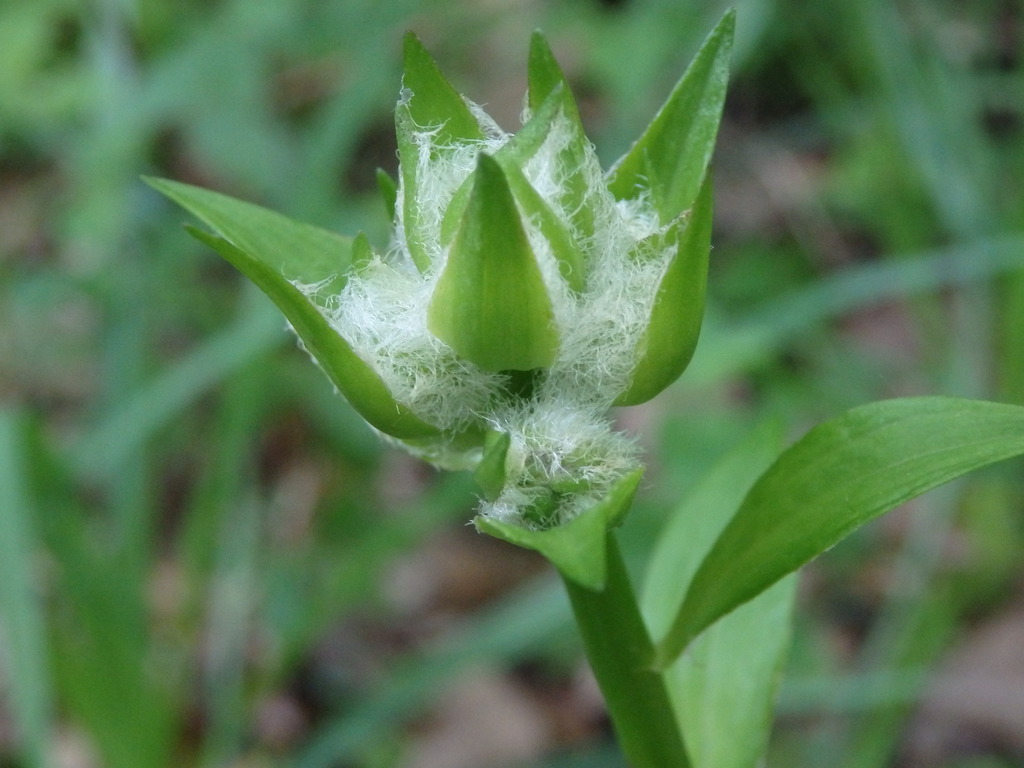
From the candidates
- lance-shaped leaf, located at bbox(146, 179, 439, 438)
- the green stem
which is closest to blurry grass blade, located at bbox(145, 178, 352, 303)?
lance-shaped leaf, located at bbox(146, 179, 439, 438)

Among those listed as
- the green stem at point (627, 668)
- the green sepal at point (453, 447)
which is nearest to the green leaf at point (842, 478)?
the green stem at point (627, 668)

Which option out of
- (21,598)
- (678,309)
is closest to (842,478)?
(678,309)

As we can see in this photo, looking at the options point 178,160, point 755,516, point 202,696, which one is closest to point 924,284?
point 755,516

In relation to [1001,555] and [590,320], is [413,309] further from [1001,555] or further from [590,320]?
[1001,555]

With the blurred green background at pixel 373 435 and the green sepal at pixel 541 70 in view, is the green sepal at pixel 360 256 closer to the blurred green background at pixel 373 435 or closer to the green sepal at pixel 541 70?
the green sepal at pixel 541 70

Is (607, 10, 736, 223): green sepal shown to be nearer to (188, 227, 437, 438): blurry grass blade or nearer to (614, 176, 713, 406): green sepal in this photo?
(614, 176, 713, 406): green sepal

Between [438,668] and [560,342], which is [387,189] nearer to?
[560,342]
